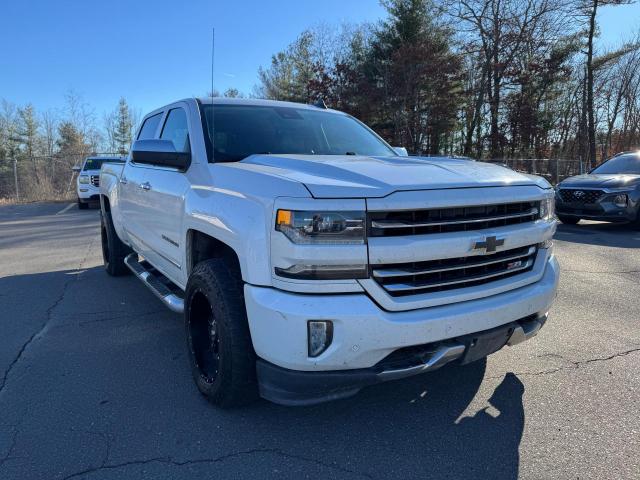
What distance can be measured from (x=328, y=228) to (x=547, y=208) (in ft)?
5.36

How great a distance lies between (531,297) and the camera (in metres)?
2.86

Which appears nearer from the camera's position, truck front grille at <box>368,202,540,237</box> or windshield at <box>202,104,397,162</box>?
truck front grille at <box>368,202,540,237</box>

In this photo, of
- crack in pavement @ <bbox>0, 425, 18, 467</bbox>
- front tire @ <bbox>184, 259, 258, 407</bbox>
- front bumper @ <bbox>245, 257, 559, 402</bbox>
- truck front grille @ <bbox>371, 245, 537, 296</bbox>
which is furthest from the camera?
front tire @ <bbox>184, 259, 258, 407</bbox>

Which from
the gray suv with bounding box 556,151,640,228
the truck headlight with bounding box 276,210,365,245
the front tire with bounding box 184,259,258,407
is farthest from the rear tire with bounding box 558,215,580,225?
the truck headlight with bounding box 276,210,365,245

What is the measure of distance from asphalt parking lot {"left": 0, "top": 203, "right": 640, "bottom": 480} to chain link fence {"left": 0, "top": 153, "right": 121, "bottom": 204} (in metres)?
20.0

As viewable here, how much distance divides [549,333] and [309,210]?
2912 mm

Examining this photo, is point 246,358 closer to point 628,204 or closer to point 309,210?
point 309,210

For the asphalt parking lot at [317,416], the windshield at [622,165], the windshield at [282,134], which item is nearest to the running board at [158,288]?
the asphalt parking lot at [317,416]

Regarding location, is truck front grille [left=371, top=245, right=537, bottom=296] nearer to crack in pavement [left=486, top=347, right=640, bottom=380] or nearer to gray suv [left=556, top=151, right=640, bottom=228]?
crack in pavement [left=486, top=347, right=640, bottom=380]

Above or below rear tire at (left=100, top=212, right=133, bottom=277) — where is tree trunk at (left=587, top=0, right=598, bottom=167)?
above

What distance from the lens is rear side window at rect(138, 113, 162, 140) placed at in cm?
499

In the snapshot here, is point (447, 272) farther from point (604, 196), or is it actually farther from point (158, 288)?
point (604, 196)

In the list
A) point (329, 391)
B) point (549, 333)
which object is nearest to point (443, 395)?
point (329, 391)

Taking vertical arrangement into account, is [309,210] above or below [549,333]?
above
